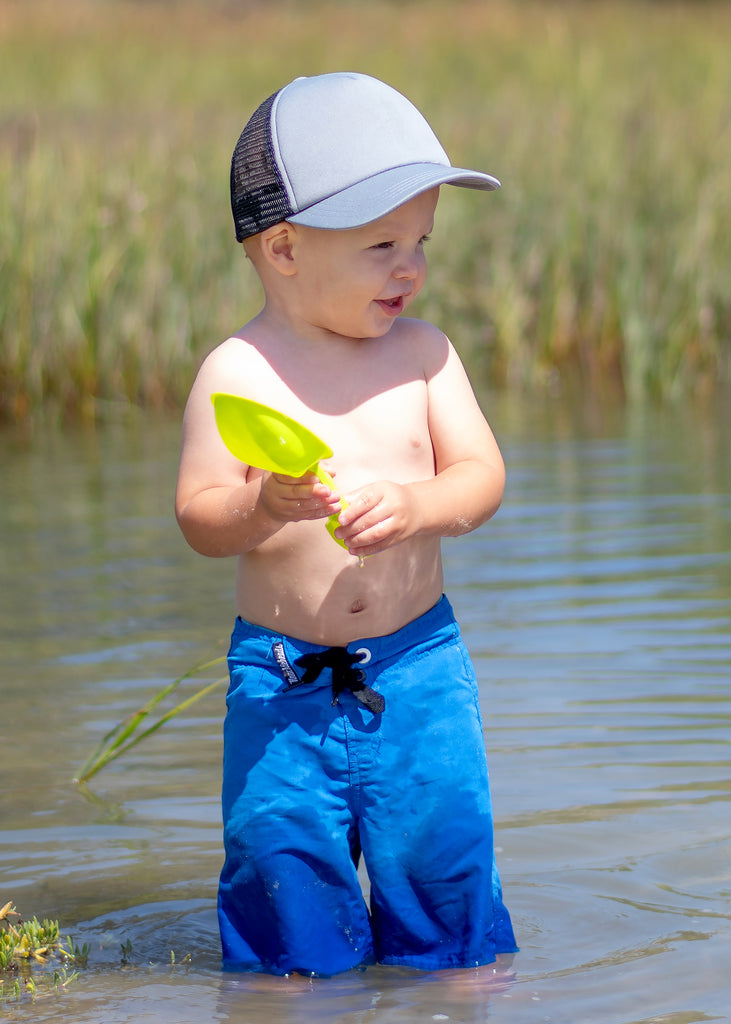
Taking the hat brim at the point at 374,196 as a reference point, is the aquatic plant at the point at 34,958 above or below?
below

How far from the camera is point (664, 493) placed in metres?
6.51

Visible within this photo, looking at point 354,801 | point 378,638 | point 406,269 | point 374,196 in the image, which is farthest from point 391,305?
point 354,801

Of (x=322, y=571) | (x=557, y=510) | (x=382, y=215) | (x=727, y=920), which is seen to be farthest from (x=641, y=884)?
(x=557, y=510)

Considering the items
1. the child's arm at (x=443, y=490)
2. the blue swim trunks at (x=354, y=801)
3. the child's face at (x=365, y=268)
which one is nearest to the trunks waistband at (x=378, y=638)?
the blue swim trunks at (x=354, y=801)

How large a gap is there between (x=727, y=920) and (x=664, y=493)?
151 inches

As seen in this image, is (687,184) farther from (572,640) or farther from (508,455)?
(572,640)

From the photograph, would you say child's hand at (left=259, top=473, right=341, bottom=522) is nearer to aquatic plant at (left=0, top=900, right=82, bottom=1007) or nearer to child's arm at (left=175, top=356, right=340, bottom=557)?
child's arm at (left=175, top=356, right=340, bottom=557)

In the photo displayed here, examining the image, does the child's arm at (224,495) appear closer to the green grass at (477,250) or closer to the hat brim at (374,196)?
the hat brim at (374,196)

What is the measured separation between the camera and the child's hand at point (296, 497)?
87.1 inches

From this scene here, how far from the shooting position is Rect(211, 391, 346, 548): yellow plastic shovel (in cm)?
219

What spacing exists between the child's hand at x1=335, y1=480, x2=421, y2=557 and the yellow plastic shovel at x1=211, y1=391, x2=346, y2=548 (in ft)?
0.09

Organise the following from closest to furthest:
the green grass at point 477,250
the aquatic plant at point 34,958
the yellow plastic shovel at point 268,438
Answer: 1. the yellow plastic shovel at point 268,438
2. the aquatic plant at point 34,958
3. the green grass at point 477,250

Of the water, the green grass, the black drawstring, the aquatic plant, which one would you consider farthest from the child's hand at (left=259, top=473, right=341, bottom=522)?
the green grass

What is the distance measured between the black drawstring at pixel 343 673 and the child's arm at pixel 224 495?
0.67 ft
